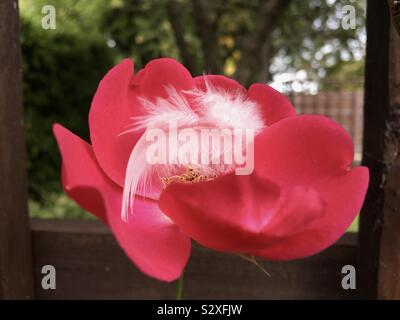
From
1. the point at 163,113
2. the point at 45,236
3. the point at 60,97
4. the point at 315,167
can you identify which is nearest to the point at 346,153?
the point at 315,167

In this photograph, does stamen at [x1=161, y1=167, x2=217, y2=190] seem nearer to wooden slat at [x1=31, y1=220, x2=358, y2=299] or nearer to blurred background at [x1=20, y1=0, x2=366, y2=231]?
wooden slat at [x1=31, y1=220, x2=358, y2=299]

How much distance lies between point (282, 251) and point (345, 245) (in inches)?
18.1

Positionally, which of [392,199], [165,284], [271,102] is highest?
[271,102]

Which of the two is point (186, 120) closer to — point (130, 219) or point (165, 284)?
point (130, 219)

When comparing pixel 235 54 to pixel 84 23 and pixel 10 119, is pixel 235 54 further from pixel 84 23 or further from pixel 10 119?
pixel 10 119

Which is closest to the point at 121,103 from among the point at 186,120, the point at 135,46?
the point at 186,120

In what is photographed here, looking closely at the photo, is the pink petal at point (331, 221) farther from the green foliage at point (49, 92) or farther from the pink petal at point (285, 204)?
the green foliage at point (49, 92)

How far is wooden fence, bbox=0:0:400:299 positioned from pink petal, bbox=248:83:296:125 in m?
0.26

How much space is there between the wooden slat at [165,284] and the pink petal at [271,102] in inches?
16.0

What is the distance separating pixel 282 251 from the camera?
286 mm

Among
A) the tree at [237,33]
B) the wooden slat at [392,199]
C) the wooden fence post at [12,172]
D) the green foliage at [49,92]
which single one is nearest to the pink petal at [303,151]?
the wooden slat at [392,199]

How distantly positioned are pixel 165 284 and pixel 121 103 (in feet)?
1.59

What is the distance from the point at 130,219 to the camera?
12.4 inches

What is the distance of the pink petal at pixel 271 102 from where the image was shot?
0.36 meters
